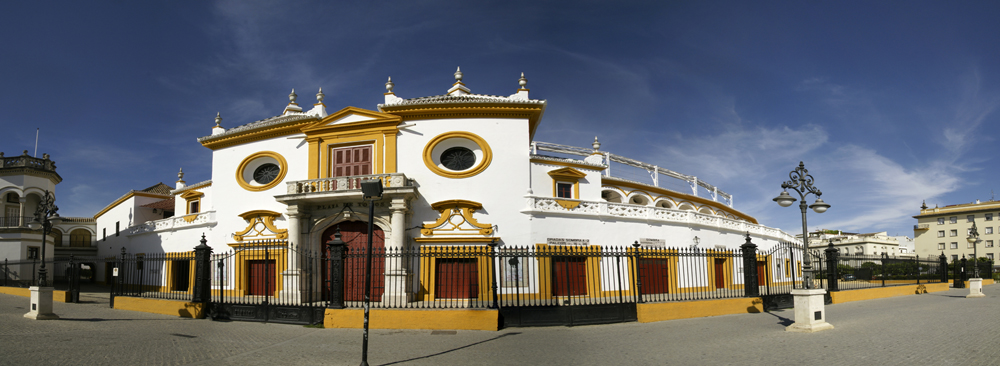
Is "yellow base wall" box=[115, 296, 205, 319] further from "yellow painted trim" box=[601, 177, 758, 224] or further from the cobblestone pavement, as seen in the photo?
"yellow painted trim" box=[601, 177, 758, 224]

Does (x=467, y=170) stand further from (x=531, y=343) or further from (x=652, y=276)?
(x=531, y=343)

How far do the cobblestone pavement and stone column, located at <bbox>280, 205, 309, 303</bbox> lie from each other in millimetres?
4393

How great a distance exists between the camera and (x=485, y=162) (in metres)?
18.9

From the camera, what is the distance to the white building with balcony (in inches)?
723

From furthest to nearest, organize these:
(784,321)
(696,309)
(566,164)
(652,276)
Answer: (566,164) → (652,276) → (696,309) → (784,321)

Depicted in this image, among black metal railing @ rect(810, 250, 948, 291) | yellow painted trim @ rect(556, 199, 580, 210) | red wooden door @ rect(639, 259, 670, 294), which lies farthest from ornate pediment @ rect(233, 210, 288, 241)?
black metal railing @ rect(810, 250, 948, 291)

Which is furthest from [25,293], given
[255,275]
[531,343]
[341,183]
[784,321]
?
[784,321]

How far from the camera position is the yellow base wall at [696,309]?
1248 cm

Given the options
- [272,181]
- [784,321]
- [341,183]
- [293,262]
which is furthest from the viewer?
[272,181]

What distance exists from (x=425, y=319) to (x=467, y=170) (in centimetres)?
804

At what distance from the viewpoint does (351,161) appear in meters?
19.7

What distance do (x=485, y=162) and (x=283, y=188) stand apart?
7.60 meters

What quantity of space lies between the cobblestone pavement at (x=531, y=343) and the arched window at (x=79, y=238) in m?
32.7

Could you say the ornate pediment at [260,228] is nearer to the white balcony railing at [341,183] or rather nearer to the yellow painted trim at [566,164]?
the white balcony railing at [341,183]
